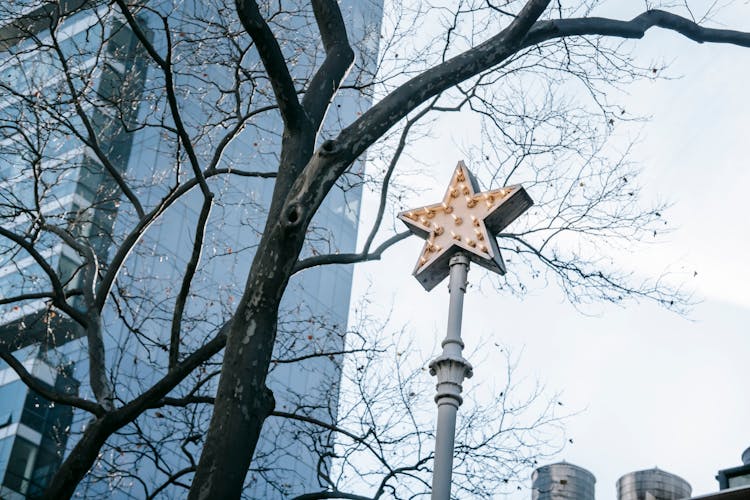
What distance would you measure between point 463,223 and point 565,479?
3433cm

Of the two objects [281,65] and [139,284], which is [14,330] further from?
[281,65]

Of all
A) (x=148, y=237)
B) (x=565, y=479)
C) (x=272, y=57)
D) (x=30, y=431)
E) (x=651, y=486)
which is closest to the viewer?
(x=272, y=57)

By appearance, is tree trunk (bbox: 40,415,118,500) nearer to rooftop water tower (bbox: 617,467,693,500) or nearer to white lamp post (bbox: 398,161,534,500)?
white lamp post (bbox: 398,161,534,500)

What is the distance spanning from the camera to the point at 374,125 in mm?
9711

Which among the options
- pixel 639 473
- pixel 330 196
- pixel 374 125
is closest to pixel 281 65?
pixel 374 125

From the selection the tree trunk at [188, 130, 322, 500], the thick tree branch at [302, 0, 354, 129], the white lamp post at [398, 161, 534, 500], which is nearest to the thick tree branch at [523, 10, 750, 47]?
the thick tree branch at [302, 0, 354, 129]

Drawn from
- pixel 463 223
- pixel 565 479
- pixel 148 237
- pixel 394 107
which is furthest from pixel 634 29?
pixel 565 479

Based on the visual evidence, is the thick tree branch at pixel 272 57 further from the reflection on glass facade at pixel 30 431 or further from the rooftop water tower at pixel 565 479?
the rooftop water tower at pixel 565 479

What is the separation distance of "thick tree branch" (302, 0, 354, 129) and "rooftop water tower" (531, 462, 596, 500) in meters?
31.9

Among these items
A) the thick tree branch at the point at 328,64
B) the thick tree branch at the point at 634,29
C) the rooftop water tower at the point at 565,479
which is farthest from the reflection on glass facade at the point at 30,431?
the thick tree branch at the point at 634,29

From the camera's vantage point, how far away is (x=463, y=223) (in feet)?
26.9

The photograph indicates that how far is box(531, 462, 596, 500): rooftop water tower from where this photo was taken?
1601 inches

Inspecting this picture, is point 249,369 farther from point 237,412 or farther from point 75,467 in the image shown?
point 75,467

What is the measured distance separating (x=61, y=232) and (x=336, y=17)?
4.97 m
